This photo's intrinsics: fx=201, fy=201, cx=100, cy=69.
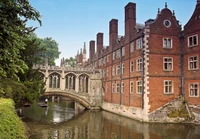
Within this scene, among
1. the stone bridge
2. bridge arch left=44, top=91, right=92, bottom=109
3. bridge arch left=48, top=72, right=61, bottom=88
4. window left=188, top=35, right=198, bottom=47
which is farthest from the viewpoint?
bridge arch left=48, top=72, right=61, bottom=88

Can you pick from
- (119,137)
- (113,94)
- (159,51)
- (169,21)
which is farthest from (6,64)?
(113,94)

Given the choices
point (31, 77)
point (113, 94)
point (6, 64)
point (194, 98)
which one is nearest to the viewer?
point (6, 64)

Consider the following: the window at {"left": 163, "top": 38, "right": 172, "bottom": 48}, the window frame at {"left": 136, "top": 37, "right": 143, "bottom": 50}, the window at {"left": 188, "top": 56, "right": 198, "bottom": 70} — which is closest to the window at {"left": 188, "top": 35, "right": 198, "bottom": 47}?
the window at {"left": 188, "top": 56, "right": 198, "bottom": 70}

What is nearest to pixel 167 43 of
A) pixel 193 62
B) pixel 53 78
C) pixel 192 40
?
pixel 192 40

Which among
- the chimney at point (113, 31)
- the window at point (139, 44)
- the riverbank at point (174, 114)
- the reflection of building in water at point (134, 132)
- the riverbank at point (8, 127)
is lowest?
the reflection of building in water at point (134, 132)

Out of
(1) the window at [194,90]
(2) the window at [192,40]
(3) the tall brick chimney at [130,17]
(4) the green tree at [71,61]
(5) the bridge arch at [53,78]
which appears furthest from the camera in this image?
(4) the green tree at [71,61]

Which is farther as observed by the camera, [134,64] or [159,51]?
[134,64]

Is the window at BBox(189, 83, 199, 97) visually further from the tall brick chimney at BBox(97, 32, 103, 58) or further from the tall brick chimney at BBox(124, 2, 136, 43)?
the tall brick chimney at BBox(97, 32, 103, 58)

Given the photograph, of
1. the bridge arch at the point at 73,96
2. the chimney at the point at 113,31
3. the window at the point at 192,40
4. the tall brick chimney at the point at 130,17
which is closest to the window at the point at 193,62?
the window at the point at 192,40

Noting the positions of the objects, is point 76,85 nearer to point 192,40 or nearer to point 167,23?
point 167,23

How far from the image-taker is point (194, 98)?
59.9 feet

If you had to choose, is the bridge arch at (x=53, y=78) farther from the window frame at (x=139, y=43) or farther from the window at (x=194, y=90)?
the window at (x=194, y=90)

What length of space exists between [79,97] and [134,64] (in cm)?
1107

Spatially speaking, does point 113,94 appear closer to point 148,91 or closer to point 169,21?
point 148,91
